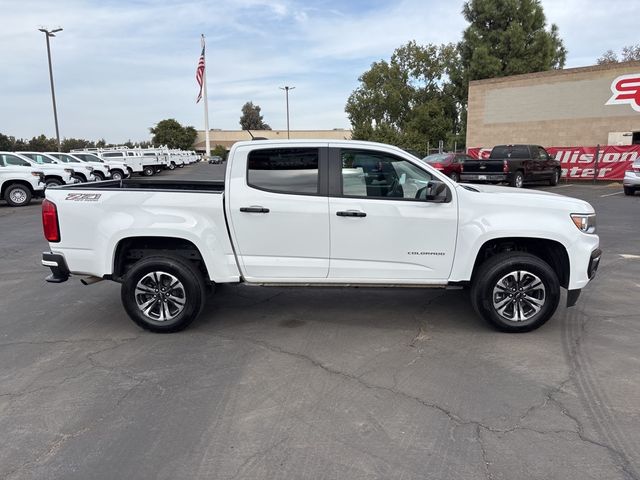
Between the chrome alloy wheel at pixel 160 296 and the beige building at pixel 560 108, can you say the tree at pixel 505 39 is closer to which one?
the beige building at pixel 560 108

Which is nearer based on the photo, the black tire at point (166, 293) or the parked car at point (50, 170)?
the black tire at point (166, 293)

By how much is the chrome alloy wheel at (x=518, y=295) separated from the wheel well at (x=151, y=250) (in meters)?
2.85

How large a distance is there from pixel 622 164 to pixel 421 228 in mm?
22284

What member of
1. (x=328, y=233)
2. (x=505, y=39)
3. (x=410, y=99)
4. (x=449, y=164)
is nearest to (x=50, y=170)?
(x=449, y=164)

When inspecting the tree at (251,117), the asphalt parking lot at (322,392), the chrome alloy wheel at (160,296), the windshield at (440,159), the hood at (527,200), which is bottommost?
the asphalt parking lot at (322,392)

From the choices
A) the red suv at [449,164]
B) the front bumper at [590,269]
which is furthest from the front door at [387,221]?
the red suv at [449,164]

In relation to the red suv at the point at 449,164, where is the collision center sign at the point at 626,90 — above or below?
above

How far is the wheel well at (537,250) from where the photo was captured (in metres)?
4.72

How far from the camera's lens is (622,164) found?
74.1ft

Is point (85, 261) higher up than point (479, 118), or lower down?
lower down

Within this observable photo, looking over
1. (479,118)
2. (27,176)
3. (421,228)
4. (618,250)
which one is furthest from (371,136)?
(421,228)

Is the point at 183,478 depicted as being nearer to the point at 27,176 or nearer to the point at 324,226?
the point at 324,226

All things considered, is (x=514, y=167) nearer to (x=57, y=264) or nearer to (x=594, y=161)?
(x=594, y=161)

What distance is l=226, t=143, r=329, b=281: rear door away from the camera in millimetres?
4688
